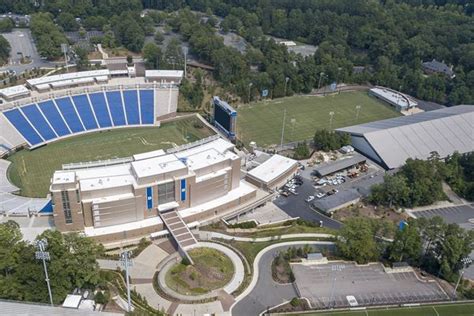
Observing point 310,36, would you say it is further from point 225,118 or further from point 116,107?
point 116,107

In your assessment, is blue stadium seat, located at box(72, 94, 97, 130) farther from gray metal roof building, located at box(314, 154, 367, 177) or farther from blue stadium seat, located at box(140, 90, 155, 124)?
gray metal roof building, located at box(314, 154, 367, 177)

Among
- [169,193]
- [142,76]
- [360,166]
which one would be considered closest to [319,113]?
[360,166]

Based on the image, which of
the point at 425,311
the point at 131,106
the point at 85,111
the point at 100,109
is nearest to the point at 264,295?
the point at 425,311

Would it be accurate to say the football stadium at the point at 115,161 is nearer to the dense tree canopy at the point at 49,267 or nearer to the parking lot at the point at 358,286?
the dense tree canopy at the point at 49,267

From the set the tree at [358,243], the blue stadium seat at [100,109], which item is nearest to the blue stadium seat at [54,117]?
the blue stadium seat at [100,109]

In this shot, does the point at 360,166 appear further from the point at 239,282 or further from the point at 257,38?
the point at 257,38

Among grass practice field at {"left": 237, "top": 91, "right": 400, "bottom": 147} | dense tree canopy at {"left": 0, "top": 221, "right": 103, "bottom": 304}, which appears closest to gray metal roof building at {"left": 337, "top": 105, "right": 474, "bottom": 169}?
grass practice field at {"left": 237, "top": 91, "right": 400, "bottom": 147}
